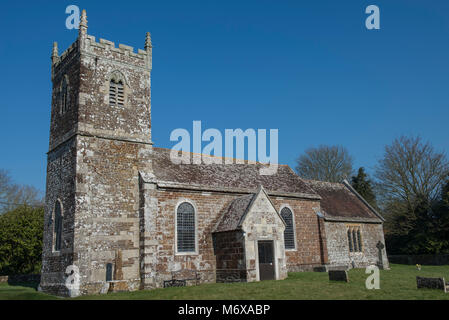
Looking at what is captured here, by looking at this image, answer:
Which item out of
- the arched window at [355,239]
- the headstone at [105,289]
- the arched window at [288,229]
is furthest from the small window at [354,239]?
the headstone at [105,289]

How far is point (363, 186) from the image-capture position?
167 feet

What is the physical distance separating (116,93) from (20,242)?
55.9 feet

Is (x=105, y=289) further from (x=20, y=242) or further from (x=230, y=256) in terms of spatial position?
(x=20, y=242)

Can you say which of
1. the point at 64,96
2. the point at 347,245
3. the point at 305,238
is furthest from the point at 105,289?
the point at 347,245

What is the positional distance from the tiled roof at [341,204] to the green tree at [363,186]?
13.9 metres

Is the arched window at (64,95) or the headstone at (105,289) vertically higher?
the arched window at (64,95)

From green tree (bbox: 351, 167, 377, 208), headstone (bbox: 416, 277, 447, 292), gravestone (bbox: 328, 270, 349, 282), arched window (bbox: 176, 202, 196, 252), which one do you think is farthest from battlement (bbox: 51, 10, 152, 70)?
green tree (bbox: 351, 167, 377, 208)

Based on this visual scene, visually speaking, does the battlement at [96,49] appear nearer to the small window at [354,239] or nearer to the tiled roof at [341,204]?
the tiled roof at [341,204]

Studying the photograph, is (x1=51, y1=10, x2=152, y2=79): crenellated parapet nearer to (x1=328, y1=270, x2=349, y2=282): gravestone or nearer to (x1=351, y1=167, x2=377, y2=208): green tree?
(x1=328, y1=270, x2=349, y2=282): gravestone

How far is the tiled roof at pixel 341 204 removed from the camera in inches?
1243

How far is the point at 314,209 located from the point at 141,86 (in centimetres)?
1620

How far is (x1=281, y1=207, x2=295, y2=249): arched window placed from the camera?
2730 centimetres
